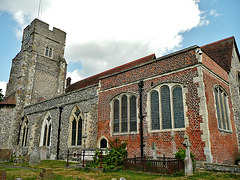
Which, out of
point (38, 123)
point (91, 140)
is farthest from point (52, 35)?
point (91, 140)

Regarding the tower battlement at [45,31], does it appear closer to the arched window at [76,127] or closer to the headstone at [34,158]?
the arched window at [76,127]

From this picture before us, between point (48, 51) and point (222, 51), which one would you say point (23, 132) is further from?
point (222, 51)

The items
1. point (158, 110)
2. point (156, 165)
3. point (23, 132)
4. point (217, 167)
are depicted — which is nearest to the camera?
point (217, 167)

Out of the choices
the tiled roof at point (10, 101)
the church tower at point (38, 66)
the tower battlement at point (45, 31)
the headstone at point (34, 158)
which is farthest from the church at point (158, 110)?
the tower battlement at point (45, 31)

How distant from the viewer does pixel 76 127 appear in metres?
16.8

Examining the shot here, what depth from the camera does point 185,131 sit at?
33.6 feet

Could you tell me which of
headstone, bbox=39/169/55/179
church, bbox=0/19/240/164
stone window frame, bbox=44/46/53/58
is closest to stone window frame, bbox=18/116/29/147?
church, bbox=0/19/240/164

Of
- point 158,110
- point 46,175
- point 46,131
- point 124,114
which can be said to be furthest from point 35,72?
point 46,175

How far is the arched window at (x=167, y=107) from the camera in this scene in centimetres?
1085

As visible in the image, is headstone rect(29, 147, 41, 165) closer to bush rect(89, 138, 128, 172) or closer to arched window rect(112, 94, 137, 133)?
bush rect(89, 138, 128, 172)

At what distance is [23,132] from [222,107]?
2239 cm

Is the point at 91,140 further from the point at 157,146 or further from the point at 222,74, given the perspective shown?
the point at 222,74

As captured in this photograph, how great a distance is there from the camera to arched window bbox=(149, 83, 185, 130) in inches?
427

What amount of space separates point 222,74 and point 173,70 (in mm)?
4259
